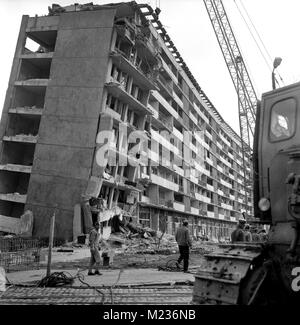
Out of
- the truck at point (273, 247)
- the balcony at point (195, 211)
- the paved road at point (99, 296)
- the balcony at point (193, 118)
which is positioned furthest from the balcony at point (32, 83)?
the balcony at point (195, 211)

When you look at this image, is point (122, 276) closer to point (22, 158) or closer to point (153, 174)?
point (22, 158)

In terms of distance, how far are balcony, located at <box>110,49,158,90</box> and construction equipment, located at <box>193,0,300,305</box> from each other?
25.1 metres

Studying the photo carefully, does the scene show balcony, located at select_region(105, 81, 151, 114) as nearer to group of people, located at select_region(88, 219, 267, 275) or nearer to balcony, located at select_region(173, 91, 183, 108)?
balcony, located at select_region(173, 91, 183, 108)

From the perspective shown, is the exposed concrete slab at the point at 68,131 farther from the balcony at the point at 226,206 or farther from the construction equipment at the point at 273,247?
the balcony at the point at 226,206

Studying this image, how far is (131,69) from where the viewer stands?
31.8 meters

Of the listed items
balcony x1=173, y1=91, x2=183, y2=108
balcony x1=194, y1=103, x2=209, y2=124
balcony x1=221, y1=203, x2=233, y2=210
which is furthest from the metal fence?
balcony x1=221, y1=203, x2=233, y2=210

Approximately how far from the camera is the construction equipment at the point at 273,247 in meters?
4.32

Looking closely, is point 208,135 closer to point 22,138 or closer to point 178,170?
point 178,170

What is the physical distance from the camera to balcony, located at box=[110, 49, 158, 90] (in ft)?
96.2

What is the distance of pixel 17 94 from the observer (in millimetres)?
31625

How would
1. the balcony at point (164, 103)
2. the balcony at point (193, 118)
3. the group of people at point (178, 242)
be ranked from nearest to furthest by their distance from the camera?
the group of people at point (178, 242)
the balcony at point (164, 103)
the balcony at point (193, 118)

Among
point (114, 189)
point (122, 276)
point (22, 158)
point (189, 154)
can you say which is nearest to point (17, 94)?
point (22, 158)

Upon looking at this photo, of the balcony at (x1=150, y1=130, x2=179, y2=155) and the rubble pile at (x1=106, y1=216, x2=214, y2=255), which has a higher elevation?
the balcony at (x1=150, y1=130, x2=179, y2=155)

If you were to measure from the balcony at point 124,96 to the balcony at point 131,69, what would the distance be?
81.6 inches
